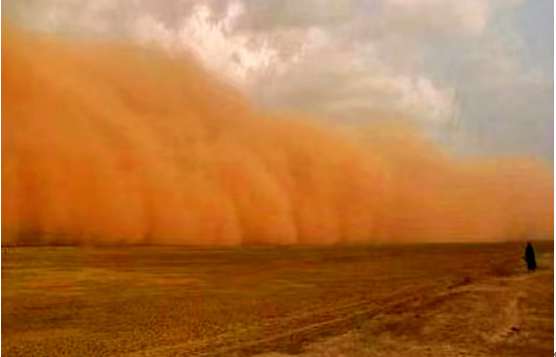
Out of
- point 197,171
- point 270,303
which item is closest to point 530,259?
point 270,303

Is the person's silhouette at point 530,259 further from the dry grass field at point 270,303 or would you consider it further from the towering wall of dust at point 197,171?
the towering wall of dust at point 197,171

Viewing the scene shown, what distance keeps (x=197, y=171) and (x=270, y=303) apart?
110cm

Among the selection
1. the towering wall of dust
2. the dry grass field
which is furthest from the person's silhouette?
the towering wall of dust

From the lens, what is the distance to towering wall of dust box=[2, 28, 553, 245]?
4.41 meters

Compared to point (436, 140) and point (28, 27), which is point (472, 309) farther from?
point (28, 27)

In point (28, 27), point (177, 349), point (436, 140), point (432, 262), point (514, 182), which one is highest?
point (28, 27)

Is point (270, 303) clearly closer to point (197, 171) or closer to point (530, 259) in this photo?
point (197, 171)

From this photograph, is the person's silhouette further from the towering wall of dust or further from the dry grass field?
the towering wall of dust

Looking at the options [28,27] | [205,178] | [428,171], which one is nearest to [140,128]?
[205,178]

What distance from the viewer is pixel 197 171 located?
15.4ft

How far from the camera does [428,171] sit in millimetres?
5125

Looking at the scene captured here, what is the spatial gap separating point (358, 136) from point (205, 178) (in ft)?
4.01

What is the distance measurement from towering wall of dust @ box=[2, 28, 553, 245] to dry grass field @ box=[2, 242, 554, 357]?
174 mm

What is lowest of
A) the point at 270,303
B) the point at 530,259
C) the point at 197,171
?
the point at 270,303
